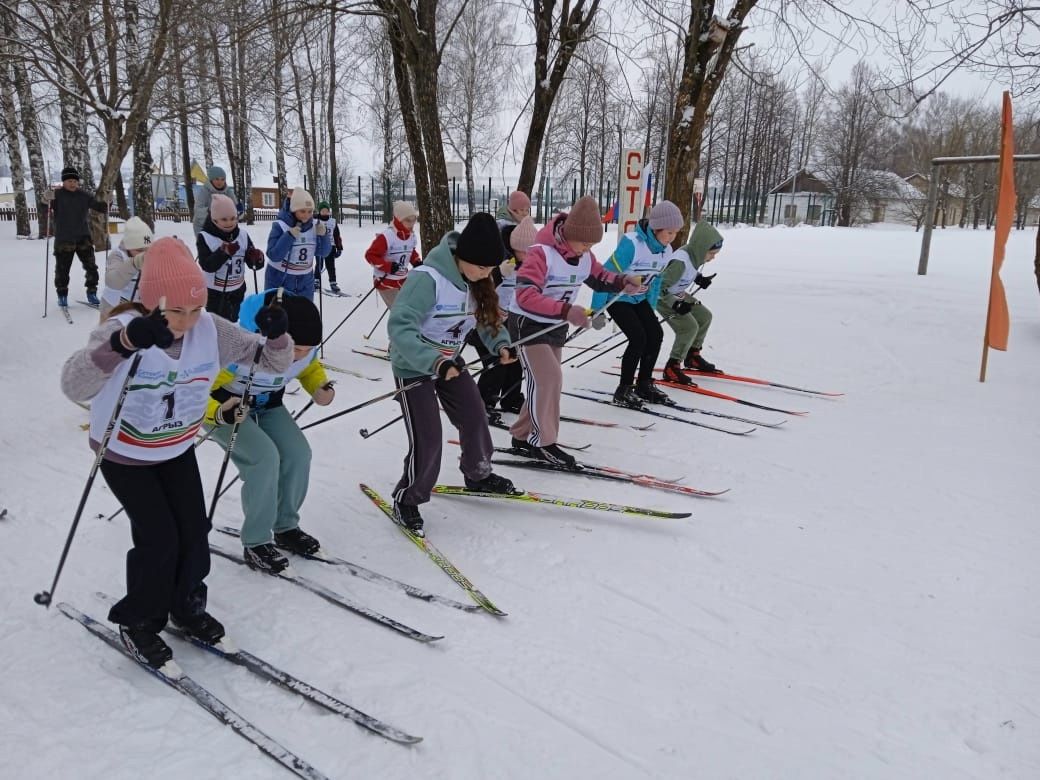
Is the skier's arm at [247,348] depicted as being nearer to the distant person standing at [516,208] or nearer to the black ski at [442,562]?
the black ski at [442,562]

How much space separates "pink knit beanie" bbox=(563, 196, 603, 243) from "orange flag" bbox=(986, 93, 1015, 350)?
3685mm

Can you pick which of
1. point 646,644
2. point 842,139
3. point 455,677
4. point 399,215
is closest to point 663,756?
point 646,644

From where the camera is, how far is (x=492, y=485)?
3.90 metres

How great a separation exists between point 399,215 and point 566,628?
5810 millimetres

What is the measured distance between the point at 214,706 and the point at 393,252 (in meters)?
5.78

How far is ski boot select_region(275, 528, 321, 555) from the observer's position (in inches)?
127

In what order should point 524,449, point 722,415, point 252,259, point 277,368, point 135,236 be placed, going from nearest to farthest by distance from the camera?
point 277,368, point 524,449, point 135,236, point 722,415, point 252,259

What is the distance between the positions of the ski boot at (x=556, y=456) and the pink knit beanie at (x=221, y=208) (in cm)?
366

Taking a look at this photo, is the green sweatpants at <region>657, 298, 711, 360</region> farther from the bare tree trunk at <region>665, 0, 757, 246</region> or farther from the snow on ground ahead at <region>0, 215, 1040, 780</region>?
the bare tree trunk at <region>665, 0, 757, 246</region>

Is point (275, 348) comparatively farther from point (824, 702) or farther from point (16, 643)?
point (824, 702)

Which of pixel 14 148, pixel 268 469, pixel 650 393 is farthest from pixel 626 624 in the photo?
pixel 14 148

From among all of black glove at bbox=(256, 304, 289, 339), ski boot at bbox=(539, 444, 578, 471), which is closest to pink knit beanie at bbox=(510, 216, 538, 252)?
ski boot at bbox=(539, 444, 578, 471)

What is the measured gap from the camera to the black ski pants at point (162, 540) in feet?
7.66

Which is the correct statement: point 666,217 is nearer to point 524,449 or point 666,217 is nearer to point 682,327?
point 682,327
